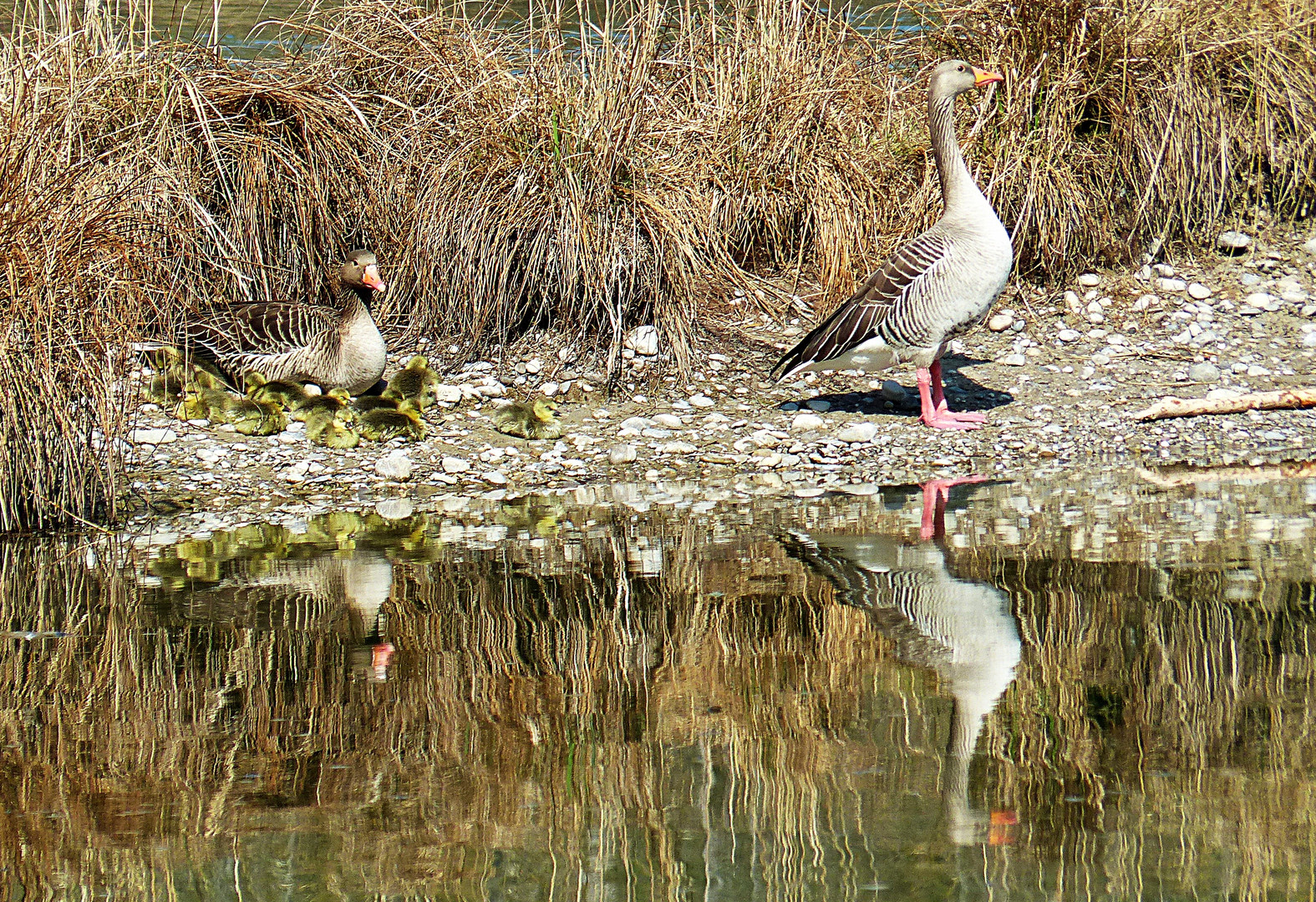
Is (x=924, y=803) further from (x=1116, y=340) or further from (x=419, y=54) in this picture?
(x=419, y=54)

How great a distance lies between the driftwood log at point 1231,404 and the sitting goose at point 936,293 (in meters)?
0.97

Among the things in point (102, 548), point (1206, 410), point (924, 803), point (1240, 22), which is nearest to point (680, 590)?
point (924, 803)

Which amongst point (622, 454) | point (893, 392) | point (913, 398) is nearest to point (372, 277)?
point (622, 454)

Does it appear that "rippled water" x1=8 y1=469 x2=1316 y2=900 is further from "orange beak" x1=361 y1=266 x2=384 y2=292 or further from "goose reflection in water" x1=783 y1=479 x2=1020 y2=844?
"orange beak" x1=361 y1=266 x2=384 y2=292

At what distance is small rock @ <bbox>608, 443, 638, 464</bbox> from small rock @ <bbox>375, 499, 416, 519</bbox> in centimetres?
115

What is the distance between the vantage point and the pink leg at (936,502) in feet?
17.9

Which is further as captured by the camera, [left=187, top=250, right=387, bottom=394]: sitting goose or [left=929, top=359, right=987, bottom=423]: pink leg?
[left=187, top=250, right=387, bottom=394]: sitting goose

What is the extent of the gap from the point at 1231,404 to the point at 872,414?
1.90 meters

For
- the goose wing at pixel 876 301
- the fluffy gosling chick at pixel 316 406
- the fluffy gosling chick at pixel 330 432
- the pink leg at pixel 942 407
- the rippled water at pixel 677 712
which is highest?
the goose wing at pixel 876 301

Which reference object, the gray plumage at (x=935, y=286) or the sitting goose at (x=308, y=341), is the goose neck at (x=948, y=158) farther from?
the sitting goose at (x=308, y=341)

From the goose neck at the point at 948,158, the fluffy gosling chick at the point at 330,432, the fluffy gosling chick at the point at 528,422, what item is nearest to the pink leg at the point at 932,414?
the goose neck at the point at 948,158

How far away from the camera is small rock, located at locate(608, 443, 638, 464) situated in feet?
23.4

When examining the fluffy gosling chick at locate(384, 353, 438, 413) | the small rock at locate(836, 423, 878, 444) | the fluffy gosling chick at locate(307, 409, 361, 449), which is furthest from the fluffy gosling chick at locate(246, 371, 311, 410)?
the small rock at locate(836, 423, 878, 444)

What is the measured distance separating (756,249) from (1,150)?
5189 millimetres
